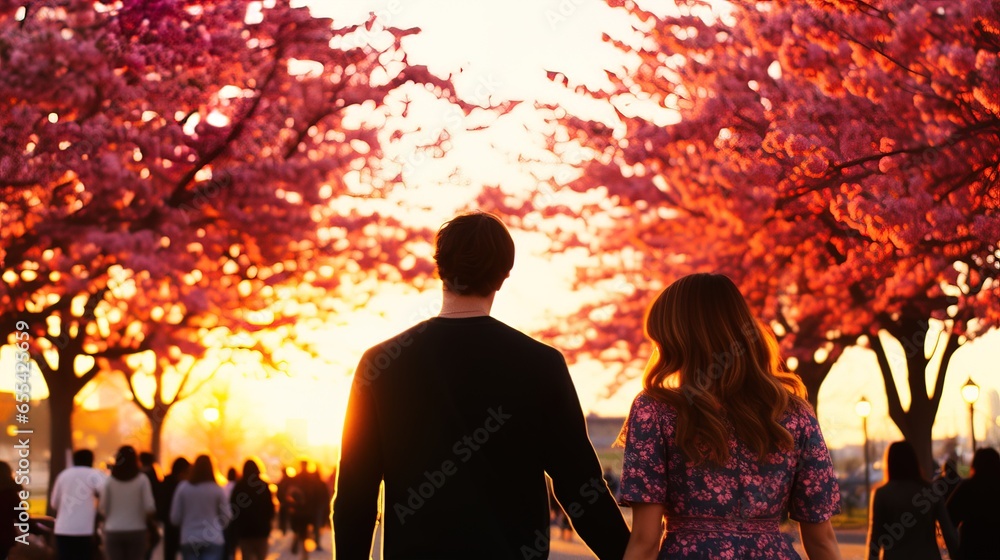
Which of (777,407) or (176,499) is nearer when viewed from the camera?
(777,407)

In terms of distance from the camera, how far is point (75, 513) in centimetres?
1334

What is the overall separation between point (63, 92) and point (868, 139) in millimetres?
8750

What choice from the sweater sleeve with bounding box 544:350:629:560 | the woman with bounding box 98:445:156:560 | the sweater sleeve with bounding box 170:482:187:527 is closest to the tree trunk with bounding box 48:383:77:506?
the sweater sleeve with bounding box 170:482:187:527

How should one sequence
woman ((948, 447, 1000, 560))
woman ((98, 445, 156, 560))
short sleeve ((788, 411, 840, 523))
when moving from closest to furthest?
short sleeve ((788, 411, 840, 523))
woman ((948, 447, 1000, 560))
woman ((98, 445, 156, 560))

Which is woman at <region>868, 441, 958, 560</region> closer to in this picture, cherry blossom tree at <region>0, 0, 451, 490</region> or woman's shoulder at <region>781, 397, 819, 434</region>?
woman's shoulder at <region>781, 397, 819, 434</region>

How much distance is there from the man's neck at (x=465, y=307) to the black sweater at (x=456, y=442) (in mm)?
40

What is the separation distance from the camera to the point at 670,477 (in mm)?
4465

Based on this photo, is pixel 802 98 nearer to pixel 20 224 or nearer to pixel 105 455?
pixel 20 224

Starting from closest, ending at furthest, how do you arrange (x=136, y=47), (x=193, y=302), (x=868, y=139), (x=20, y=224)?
(x=868, y=139), (x=136, y=47), (x=20, y=224), (x=193, y=302)

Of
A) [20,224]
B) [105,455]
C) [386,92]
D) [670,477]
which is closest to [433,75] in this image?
[386,92]

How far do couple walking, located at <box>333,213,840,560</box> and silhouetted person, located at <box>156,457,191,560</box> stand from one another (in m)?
11.0

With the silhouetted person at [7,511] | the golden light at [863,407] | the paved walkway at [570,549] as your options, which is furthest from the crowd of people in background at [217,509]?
the golden light at [863,407]

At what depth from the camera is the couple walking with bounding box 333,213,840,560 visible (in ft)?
12.9

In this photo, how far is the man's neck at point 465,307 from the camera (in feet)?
13.6
